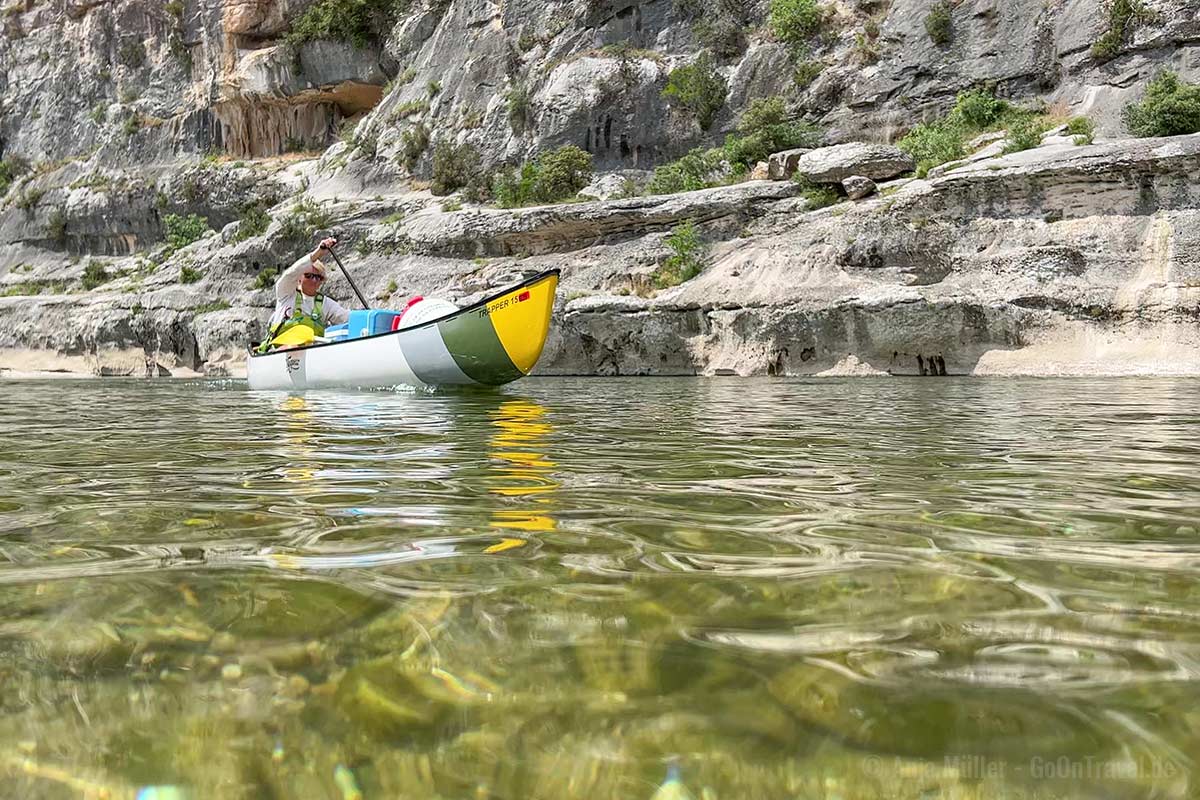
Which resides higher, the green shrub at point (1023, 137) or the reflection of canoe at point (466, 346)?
the green shrub at point (1023, 137)

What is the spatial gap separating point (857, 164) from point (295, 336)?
13.7 m

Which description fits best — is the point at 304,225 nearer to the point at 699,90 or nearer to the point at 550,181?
the point at 550,181

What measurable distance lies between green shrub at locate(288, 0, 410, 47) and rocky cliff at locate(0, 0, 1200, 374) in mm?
323

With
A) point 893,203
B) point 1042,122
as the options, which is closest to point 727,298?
point 893,203

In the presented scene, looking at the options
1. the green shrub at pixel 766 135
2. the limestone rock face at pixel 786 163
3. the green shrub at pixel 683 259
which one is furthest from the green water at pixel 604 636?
the green shrub at pixel 766 135

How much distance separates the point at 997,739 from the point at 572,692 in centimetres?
61

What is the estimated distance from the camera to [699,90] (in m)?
26.9

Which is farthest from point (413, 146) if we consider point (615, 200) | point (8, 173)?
point (8, 173)

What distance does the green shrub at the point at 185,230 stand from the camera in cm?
3491

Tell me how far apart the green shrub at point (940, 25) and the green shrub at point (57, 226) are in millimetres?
40424

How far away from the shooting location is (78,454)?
4.27 metres

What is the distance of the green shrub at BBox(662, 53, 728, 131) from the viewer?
26.9 metres

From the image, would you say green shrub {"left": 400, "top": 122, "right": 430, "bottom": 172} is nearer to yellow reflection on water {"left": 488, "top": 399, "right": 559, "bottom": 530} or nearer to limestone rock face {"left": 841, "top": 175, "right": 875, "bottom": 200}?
limestone rock face {"left": 841, "top": 175, "right": 875, "bottom": 200}

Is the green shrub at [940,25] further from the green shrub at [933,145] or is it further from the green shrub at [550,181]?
the green shrub at [550,181]
